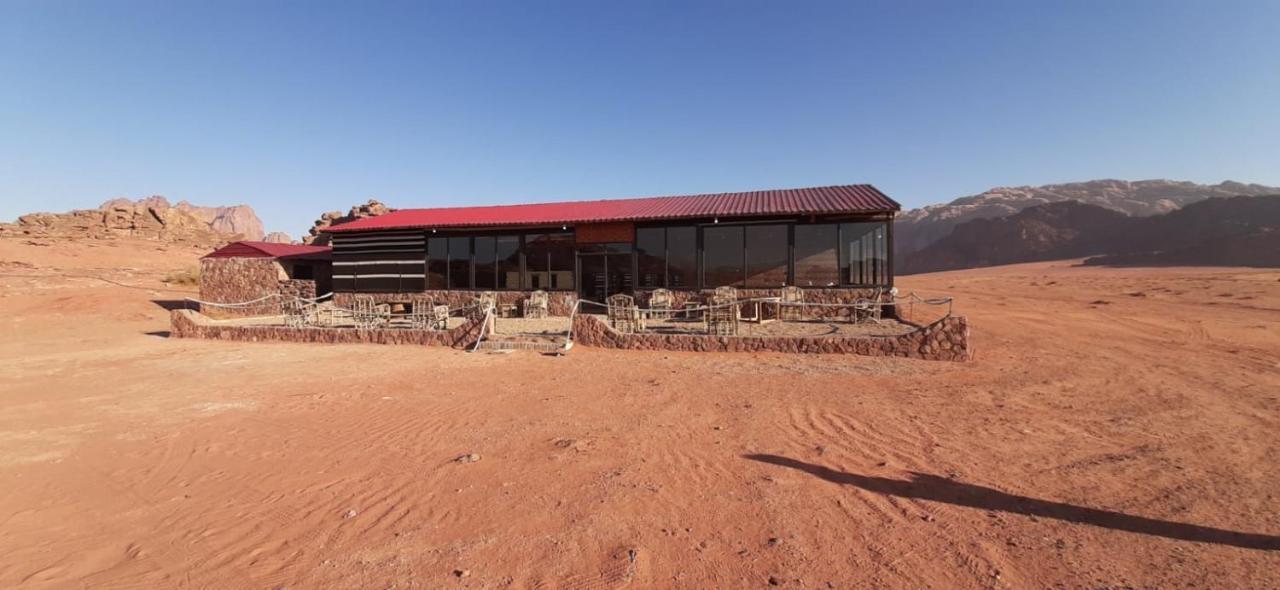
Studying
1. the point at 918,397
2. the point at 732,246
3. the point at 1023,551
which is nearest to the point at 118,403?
the point at 1023,551

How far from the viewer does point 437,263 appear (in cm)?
1883

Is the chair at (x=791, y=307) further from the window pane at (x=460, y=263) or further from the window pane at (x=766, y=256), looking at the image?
the window pane at (x=460, y=263)

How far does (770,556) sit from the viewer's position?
122 inches

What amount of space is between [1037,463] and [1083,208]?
77.0m

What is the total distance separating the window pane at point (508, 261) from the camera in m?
18.2

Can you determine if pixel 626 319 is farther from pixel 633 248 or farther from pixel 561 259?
pixel 561 259

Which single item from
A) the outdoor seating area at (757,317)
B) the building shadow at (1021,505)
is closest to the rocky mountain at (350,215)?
the outdoor seating area at (757,317)

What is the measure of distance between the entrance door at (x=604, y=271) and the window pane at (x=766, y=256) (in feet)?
13.0

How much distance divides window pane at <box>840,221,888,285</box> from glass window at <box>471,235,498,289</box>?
460 inches

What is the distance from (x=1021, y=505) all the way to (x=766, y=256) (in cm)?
1314

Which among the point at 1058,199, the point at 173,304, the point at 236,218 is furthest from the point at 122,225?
the point at 236,218

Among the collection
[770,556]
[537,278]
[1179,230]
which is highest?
[1179,230]

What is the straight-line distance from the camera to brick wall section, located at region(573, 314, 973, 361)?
903 centimetres

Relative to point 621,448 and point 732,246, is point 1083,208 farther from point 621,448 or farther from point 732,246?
point 621,448
